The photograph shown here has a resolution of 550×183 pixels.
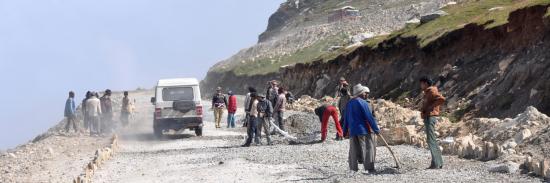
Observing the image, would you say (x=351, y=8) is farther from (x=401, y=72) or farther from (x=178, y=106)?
(x=178, y=106)

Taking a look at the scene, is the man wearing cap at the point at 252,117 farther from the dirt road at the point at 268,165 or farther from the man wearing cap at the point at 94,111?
the man wearing cap at the point at 94,111

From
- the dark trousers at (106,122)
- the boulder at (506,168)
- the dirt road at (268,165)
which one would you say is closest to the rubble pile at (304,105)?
the dark trousers at (106,122)

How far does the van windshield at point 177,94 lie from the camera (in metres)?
29.7

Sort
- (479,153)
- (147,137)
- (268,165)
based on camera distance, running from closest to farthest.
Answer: (479,153) < (268,165) < (147,137)

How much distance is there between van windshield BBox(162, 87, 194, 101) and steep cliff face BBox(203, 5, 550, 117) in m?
8.59

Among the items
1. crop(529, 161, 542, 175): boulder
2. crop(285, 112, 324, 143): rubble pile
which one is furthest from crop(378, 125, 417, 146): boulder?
crop(529, 161, 542, 175): boulder

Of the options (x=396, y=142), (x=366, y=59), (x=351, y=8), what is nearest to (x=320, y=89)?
(x=366, y=59)

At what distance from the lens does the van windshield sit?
29.7 m

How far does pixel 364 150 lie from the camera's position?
1578 centimetres

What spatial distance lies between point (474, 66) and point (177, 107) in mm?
11667

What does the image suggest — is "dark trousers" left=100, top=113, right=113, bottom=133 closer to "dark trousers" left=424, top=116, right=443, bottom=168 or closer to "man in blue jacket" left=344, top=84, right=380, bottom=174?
"man in blue jacket" left=344, top=84, right=380, bottom=174

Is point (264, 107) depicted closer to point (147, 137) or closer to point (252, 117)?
point (252, 117)

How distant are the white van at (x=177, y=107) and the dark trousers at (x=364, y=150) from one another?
14020 mm

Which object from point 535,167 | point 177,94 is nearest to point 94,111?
point 177,94
